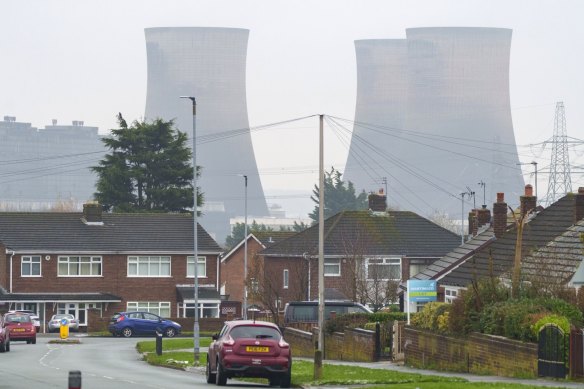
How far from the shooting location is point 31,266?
77.2m

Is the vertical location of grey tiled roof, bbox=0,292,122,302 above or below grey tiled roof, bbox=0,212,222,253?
below

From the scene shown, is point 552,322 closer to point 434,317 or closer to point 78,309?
point 434,317

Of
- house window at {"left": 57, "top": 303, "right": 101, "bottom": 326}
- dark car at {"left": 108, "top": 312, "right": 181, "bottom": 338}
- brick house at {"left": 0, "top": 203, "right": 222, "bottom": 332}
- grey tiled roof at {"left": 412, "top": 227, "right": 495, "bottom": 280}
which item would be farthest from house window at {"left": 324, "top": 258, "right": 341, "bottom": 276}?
grey tiled roof at {"left": 412, "top": 227, "right": 495, "bottom": 280}

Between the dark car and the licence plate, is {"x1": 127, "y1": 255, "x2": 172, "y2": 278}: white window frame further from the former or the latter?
the licence plate

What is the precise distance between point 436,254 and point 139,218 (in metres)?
18.8

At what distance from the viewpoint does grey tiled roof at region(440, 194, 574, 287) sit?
47.0m

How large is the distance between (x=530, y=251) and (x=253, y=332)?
16260 mm

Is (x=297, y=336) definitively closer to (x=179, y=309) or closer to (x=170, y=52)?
(x=179, y=309)

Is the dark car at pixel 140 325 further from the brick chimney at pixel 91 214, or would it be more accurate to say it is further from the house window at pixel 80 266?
the brick chimney at pixel 91 214

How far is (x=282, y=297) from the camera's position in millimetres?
75312

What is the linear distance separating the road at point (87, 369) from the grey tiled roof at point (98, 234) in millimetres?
20111

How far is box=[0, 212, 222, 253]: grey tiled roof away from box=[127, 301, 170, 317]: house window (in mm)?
3039

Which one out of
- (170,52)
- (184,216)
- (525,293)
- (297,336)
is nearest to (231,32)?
(170,52)

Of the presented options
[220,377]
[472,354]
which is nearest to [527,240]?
[472,354]
